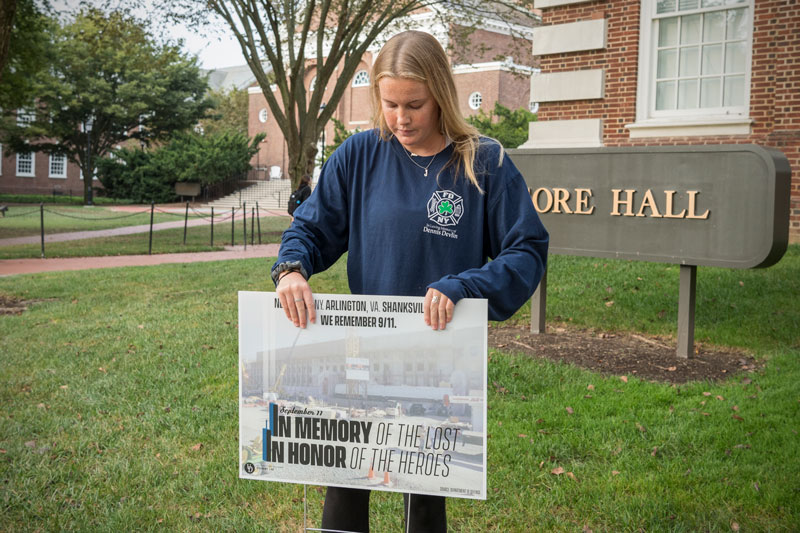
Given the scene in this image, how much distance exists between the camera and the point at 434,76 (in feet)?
7.31

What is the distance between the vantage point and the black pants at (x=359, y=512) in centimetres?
244

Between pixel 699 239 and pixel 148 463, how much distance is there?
4.78m

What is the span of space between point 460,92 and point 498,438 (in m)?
48.2

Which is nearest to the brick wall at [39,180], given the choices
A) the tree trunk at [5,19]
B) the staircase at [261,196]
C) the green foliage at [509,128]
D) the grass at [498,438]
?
the staircase at [261,196]

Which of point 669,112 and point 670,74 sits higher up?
point 670,74

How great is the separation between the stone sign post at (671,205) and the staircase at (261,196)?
37556mm

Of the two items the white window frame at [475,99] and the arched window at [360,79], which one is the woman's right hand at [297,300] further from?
the arched window at [360,79]

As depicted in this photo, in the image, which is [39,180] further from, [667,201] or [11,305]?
[667,201]

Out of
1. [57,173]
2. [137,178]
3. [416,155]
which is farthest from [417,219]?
[57,173]

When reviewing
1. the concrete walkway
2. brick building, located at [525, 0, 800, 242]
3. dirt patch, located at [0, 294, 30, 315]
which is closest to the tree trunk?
dirt patch, located at [0, 294, 30, 315]

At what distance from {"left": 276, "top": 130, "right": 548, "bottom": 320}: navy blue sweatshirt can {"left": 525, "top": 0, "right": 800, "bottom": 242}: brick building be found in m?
9.79

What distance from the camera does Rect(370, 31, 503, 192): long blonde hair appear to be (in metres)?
2.20

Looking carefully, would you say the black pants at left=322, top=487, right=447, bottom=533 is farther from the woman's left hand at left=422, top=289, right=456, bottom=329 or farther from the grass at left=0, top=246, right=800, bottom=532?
the grass at left=0, top=246, right=800, bottom=532

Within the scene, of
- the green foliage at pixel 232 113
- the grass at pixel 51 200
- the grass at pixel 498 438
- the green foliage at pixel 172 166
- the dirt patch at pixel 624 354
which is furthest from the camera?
the green foliage at pixel 232 113
